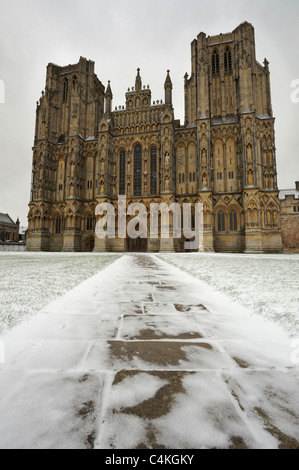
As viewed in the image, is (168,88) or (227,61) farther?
(227,61)

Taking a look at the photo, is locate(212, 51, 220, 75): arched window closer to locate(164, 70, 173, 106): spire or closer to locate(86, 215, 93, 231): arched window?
locate(164, 70, 173, 106): spire

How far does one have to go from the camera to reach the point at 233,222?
25.2 meters

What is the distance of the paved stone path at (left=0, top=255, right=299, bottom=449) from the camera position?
74cm

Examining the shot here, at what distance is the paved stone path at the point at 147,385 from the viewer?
2.44 feet

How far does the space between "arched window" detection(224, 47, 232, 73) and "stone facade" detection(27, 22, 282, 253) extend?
0.43 feet

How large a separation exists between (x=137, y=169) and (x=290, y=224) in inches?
825

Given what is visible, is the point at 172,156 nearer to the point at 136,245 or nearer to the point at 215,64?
the point at 136,245

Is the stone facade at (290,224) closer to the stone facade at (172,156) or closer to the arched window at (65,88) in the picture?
the stone facade at (172,156)

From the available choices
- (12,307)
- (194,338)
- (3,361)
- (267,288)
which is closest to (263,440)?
(194,338)

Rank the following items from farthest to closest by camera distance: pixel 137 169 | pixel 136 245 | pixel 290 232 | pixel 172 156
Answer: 1. pixel 290 232
2. pixel 137 169
3. pixel 136 245
4. pixel 172 156

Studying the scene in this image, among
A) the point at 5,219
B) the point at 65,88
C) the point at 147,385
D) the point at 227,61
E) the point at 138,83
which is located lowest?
the point at 147,385

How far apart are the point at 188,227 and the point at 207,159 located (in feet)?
25.2

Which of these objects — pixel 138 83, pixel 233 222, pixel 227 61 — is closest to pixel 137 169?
pixel 138 83
